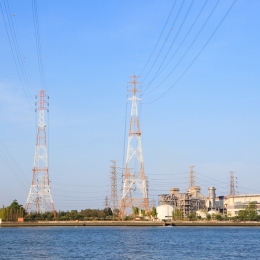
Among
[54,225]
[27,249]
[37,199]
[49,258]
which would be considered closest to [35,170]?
[37,199]

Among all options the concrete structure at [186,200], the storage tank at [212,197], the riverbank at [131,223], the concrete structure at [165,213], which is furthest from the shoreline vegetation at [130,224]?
the storage tank at [212,197]

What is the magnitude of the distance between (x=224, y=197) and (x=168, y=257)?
325 feet

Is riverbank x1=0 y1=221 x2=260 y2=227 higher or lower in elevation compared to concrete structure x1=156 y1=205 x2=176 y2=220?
lower

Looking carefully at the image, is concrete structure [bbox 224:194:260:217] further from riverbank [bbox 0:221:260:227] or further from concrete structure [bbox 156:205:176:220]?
riverbank [bbox 0:221:260:227]

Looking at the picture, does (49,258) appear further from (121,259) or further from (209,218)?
(209,218)

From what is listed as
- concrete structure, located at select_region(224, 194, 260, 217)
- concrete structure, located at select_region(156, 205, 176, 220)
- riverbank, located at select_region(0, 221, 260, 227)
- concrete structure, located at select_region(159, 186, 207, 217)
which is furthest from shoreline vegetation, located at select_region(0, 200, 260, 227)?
concrete structure, located at select_region(224, 194, 260, 217)

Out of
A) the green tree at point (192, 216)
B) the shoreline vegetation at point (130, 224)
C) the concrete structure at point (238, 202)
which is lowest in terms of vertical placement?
the shoreline vegetation at point (130, 224)

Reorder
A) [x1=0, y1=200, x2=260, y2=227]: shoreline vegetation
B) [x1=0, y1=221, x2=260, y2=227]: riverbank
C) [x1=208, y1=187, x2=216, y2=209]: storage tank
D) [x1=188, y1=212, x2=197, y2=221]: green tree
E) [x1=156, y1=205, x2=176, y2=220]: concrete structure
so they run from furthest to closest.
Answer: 1. [x1=208, y1=187, x2=216, y2=209]: storage tank
2. [x1=156, y1=205, x2=176, y2=220]: concrete structure
3. [x1=188, y1=212, x2=197, y2=221]: green tree
4. [x1=0, y1=200, x2=260, y2=227]: shoreline vegetation
5. [x1=0, y1=221, x2=260, y2=227]: riverbank

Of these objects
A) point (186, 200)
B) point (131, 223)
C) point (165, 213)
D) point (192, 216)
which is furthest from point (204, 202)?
point (131, 223)

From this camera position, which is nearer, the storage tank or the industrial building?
the industrial building

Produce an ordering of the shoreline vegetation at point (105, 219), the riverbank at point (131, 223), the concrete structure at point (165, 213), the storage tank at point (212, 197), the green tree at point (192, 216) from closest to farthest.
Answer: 1. the riverbank at point (131, 223)
2. the shoreline vegetation at point (105, 219)
3. the green tree at point (192, 216)
4. the concrete structure at point (165, 213)
5. the storage tank at point (212, 197)

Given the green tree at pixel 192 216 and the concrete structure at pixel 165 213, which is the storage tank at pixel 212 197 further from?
the concrete structure at pixel 165 213

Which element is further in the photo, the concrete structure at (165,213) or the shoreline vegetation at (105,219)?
the concrete structure at (165,213)

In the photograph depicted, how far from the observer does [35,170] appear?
76938mm
